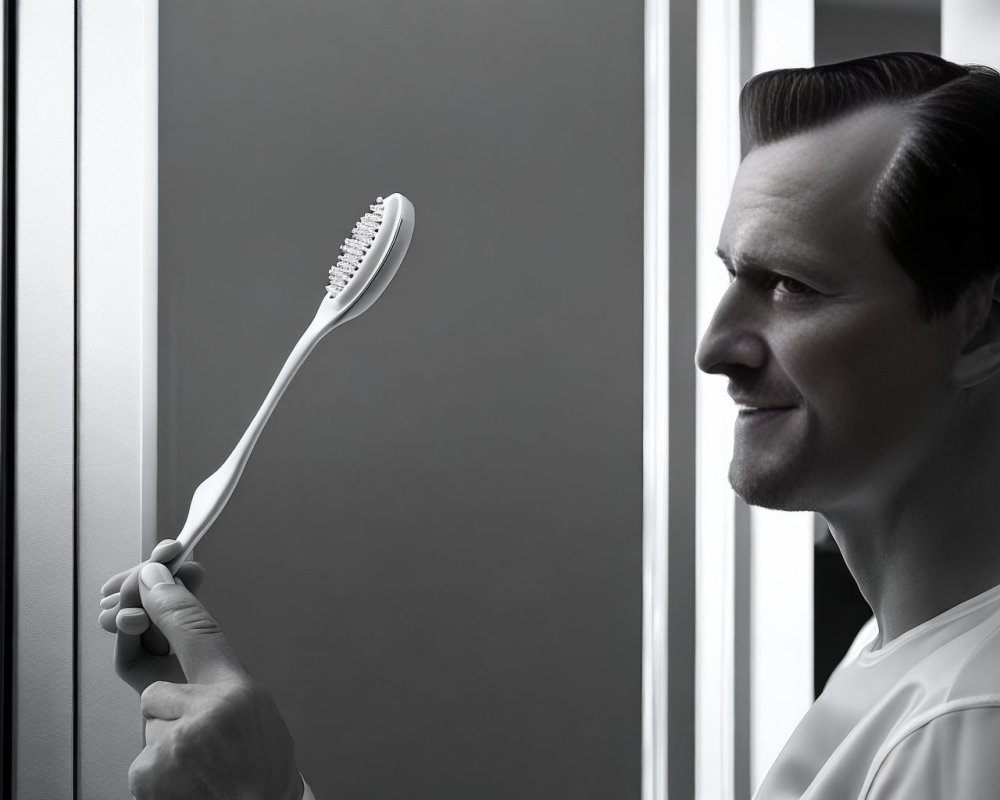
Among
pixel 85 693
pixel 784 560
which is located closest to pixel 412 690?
pixel 85 693

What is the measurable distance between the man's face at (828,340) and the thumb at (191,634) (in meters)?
0.30

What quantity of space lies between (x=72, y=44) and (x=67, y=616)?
63 centimetres

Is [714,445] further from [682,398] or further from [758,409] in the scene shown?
[758,409]

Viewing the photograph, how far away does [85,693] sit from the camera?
3.09 ft

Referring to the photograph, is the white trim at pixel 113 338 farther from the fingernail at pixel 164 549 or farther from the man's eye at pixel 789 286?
the man's eye at pixel 789 286

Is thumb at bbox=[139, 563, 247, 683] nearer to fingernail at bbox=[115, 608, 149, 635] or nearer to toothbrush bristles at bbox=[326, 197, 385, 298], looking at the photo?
fingernail at bbox=[115, 608, 149, 635]

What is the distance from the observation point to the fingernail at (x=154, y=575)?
1.84 feet

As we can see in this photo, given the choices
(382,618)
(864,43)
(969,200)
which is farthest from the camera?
(382,618)

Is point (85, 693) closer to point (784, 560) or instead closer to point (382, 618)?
point (382, 618)

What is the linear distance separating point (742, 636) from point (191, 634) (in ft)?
2.03

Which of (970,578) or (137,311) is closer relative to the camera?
(970,578)

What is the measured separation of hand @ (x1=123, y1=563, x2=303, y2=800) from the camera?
0.45 meters

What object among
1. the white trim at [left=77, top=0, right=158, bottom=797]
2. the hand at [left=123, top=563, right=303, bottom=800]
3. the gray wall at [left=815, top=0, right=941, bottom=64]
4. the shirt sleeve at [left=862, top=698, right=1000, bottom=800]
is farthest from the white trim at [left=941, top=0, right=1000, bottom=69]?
the white trim at [left=77, top=0, right=158, bottom=797]

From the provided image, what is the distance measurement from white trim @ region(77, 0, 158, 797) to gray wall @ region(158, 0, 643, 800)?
0.09ft
